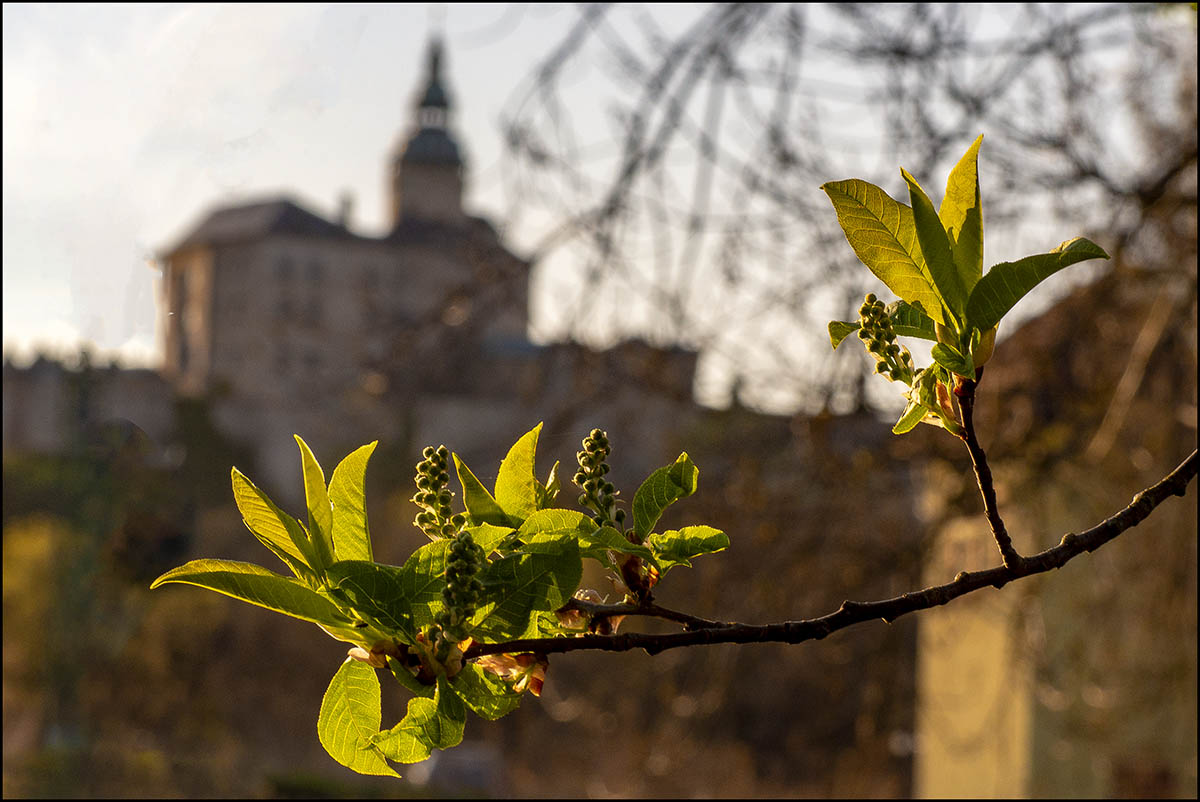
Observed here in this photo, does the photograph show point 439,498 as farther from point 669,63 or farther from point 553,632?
point 669,63

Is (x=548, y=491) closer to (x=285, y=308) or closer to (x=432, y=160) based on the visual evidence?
(x=285, y=308)

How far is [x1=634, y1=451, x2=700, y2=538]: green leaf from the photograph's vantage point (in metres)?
0.43

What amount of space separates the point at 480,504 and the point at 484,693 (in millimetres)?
66

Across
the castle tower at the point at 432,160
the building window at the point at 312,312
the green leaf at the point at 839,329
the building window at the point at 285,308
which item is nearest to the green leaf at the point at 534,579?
the green leaf at the point at 839,329

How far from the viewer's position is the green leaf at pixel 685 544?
1.37ft

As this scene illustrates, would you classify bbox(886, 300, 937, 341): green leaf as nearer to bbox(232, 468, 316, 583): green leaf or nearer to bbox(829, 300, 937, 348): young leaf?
bbox(829, 300, 937, 348): young leaf

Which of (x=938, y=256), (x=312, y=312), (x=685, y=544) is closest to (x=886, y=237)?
(x=938, y=256)

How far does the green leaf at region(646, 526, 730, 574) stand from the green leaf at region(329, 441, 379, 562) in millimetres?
104

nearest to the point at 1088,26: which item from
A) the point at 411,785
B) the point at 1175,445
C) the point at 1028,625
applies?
the point at 1175,445

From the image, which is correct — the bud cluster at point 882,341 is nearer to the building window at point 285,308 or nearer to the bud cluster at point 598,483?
the bud cluster at point 598,483

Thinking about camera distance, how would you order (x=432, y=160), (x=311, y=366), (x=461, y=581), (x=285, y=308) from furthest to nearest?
(x=432, y=160), (x=285, y=308), (x=311, y=366), (x=461, y=581)

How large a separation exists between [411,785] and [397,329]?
877 mm

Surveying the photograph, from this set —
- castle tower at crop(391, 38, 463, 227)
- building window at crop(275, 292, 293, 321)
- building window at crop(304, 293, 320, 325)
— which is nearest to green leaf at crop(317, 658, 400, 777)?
castle tower at crop(391, 38, 463, 227)

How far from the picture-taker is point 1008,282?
0.41 m
